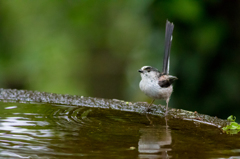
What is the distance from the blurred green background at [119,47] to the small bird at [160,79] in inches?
7.4

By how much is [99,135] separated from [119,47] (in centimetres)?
514

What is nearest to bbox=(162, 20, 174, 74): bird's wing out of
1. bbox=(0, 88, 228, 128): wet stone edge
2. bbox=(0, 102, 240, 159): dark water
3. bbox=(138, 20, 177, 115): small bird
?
bbox=(138, 20, 177, 115): small bird

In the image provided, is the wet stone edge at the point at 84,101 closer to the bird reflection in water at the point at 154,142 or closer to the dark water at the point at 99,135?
the dark water at the point at 99,135

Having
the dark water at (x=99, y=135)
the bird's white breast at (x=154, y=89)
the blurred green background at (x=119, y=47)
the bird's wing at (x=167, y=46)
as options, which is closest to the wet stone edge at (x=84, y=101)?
the dark water at (x=99, y=135)

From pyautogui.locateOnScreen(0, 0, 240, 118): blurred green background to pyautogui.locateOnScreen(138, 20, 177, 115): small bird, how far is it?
19 centimetres

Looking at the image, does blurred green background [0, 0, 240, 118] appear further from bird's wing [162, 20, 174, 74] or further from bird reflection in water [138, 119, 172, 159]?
bird reflection in water [138, 119, 172, 159]

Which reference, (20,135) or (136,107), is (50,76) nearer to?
(136,107)

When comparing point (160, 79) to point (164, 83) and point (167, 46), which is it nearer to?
point (164, 83)

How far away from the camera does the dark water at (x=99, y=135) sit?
182 cm

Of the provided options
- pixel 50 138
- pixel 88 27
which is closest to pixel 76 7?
pixel 88 27

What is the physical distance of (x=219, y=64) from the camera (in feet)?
12.6

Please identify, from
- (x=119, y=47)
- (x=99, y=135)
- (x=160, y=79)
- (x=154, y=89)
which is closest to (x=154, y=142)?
(x=99, y=135)

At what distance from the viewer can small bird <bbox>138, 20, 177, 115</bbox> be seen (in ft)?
11.7

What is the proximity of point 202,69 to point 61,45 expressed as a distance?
10.5 feet
